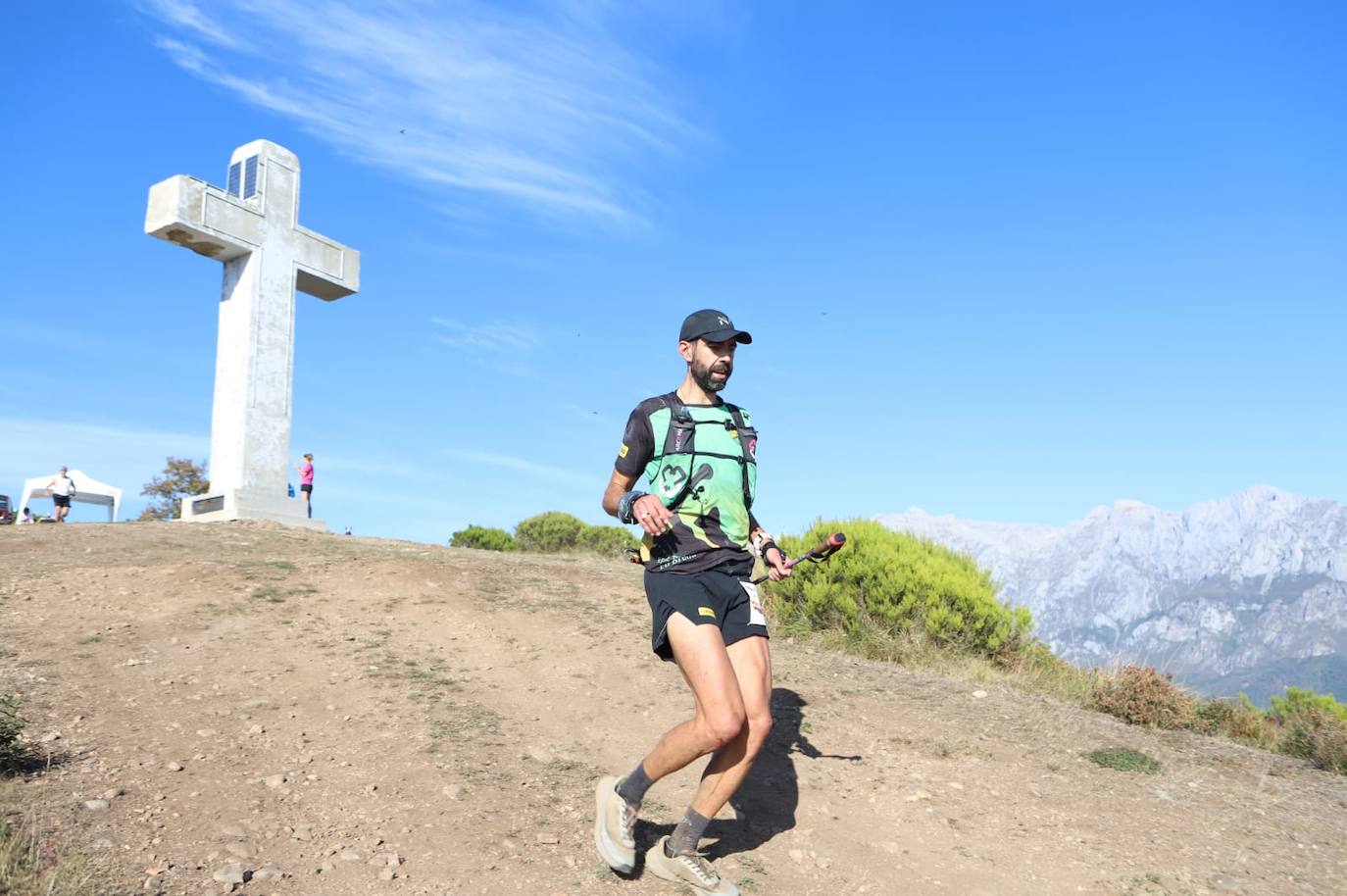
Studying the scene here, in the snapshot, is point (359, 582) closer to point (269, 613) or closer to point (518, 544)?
point (269, 613)

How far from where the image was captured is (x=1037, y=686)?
9773 mm

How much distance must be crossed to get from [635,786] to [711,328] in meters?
2.10

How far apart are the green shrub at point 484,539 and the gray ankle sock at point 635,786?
2013cm

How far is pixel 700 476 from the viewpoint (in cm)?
462

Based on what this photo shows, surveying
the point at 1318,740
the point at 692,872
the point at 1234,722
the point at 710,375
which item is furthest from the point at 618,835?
the point at 1234,722

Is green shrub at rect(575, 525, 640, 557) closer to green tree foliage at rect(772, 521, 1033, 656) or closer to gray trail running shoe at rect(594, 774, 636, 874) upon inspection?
green tree foliage at rect(772, 521, 1033, 656)

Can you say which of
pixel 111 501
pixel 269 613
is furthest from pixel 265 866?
pixel 111 501

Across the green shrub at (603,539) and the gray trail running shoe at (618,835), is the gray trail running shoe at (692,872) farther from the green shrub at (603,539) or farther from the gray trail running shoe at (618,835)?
the green shrub at (603,539)

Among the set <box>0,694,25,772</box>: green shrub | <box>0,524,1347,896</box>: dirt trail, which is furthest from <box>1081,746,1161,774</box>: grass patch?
<box>0,694,25,772</box>: green shrub

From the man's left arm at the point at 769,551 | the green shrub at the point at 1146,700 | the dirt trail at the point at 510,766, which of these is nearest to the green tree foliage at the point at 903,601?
the dirt trail at the point at 510,766

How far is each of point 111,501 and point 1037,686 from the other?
2497 centimetres

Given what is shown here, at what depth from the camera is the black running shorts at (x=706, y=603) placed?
4.42 metres

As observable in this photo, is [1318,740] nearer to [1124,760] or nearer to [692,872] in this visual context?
[1124,760]

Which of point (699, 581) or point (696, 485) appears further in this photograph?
point (696, 485)
